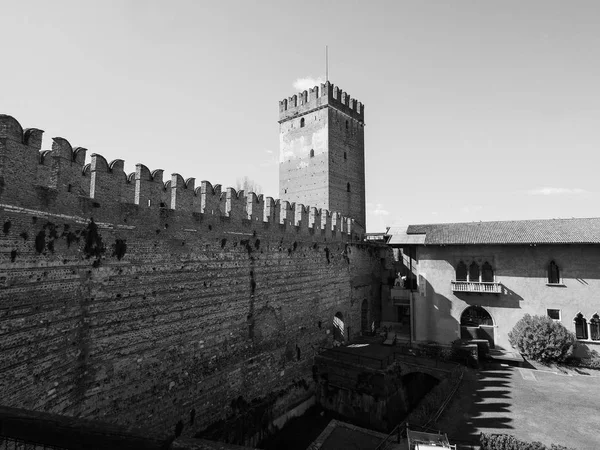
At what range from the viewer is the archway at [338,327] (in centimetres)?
1792

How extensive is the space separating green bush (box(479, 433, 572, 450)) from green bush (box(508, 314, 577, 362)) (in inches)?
306

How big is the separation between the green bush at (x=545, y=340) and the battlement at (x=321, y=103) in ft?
50.0

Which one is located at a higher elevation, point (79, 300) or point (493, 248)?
point (493, 248)

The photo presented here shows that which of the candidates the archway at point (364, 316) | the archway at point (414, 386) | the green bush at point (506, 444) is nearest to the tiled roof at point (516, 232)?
the archway at point (364, 316)

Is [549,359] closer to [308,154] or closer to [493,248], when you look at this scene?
[493,248]

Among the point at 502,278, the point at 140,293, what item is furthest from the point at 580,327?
the point at 140,293

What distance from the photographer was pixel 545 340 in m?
15.3

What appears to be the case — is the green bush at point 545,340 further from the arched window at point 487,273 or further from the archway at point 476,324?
the arched window at point 487,273

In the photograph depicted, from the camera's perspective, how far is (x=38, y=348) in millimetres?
6422

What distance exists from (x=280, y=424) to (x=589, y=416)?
9.89 meters

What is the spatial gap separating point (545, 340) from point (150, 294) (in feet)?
51.9

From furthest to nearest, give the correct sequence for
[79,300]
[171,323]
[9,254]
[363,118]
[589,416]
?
1. [363,118]
2. [589,416]
3. [171,323]
4. [79,300]
5. [9,254]

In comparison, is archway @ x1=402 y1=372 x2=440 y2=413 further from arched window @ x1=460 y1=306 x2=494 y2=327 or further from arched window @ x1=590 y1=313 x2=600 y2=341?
arched window @ x1=590 y1=313 x2=600 y2=341

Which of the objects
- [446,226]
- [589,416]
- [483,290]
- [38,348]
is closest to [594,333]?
[483,290]
